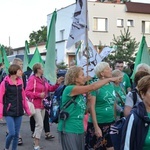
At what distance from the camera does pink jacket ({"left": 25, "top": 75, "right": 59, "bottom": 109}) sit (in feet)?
24.5

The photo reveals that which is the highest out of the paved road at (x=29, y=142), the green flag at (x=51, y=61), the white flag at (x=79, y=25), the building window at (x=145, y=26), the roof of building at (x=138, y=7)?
the roof of building at (x=138, y=7)

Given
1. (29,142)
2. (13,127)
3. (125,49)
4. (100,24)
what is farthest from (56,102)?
(100,24)

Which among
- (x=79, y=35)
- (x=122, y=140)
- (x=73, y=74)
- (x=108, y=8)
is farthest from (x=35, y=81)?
(x=108, y=8)

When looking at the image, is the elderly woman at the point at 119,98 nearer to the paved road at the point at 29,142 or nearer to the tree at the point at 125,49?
the paved road at the point at 29,142

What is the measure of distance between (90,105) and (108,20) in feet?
103

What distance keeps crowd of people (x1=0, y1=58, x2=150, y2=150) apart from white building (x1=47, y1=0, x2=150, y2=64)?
90.2 ft

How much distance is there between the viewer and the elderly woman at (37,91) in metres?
7.45

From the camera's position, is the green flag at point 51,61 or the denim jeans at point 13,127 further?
the green flag at point 51,61

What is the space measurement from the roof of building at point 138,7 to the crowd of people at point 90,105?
29.4 meters

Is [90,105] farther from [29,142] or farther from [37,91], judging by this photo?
[29,142]

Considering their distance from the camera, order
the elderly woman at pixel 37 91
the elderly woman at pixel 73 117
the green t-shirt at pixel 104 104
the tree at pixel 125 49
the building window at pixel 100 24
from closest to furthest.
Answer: the elderly woman at pixel 73 117
the green t-shirt at pixel 104 104
the elderly woman at pixel 37 91
the tree at pixel 125 49
the building window at pixel 100 24

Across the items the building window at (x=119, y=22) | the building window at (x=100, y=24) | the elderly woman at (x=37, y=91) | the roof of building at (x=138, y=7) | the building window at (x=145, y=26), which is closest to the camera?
the elderly woman at (x=37, y=91)

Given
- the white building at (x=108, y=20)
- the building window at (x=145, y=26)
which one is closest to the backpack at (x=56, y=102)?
the white building at (x=108, y=20)

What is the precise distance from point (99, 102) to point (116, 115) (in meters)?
0.53
